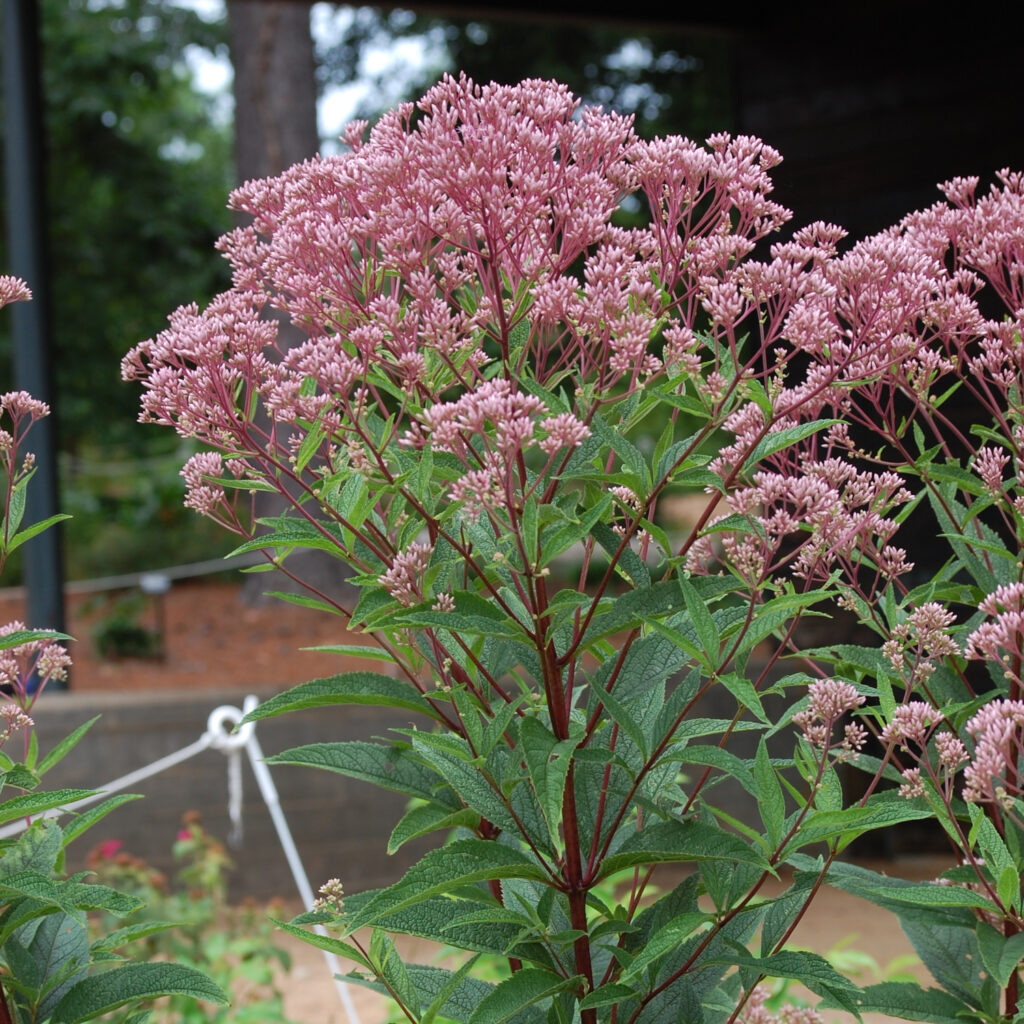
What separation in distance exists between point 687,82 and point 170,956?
10935 mm

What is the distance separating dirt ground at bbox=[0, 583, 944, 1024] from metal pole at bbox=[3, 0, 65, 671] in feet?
4.12

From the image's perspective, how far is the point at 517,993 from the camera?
111cm

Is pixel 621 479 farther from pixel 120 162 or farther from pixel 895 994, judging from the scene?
pixel 120 162

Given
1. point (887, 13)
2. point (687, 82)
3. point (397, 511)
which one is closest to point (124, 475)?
point (687, 82)

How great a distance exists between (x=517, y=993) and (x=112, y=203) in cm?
1575

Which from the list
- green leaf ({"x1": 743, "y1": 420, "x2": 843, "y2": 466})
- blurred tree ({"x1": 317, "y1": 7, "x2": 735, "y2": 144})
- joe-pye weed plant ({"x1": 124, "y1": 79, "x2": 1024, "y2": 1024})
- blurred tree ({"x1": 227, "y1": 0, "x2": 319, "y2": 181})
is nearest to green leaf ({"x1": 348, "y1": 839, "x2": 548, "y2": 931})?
joe-pye weed plant ({"x1": 124, "y1": 79, "x2": 1024, "y2": 1024})

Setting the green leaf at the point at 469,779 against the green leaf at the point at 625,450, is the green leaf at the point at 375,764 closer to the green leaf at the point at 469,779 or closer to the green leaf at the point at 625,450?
the green leaf at the point at 469,779

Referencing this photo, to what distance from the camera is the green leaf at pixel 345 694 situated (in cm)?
118

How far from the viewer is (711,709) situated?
19.8ft

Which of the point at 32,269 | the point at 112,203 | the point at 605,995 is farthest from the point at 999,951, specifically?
the point at 112,203

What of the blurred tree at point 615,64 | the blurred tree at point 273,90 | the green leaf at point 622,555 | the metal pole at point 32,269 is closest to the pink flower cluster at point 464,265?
the green leaf at point 622,555

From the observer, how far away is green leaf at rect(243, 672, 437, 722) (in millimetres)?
1180

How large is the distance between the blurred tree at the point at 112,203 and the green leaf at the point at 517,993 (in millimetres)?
14011

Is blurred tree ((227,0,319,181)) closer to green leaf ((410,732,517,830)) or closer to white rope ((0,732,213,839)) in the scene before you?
white rope ((0,732,213,839))
